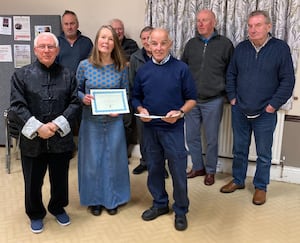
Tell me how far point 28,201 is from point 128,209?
2.57ft

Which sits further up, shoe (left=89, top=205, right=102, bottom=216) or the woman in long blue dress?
the woman in long blue dress

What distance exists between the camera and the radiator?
11.3 feet

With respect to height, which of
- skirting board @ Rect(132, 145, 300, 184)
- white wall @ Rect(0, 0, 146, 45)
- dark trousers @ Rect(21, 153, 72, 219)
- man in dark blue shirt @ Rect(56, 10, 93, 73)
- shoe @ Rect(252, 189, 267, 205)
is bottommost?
shoe @ Rect(252, 189, 267, 205)

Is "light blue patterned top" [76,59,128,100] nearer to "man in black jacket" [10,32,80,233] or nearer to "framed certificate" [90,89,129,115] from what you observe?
"framed certificate" [90,89,129,115]

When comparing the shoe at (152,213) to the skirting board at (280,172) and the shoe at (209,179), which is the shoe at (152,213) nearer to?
the shoe at (209,179)

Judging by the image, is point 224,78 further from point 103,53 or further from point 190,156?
point 103,53

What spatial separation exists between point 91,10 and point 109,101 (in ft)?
6.18

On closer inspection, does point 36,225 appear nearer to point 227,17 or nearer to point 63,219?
point 63,219

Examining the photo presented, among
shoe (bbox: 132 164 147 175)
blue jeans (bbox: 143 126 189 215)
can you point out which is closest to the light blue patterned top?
blue jeans (bbox: 143 126 189 215)

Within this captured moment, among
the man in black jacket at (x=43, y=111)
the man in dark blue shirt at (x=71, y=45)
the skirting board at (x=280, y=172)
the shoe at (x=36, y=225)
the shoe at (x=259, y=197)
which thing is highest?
the man in dark blue shirt at (x=71, y=45)

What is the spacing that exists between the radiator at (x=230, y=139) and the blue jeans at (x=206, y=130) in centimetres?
18

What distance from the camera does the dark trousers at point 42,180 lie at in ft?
8.30

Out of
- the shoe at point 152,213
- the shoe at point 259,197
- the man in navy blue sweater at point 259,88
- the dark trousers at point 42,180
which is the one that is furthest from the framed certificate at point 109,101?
the shoe at point 259,197

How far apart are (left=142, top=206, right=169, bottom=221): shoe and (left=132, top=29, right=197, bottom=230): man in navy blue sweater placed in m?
0.16
